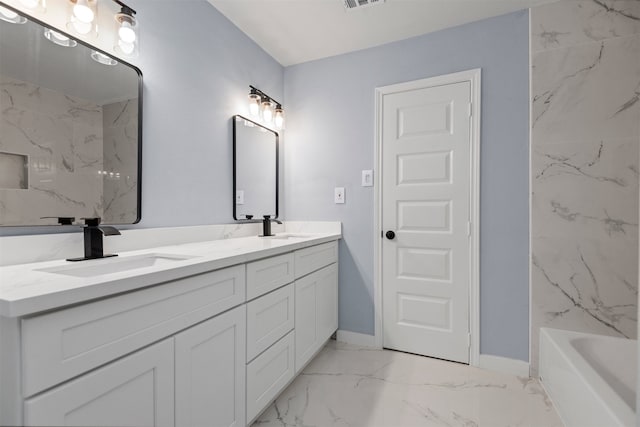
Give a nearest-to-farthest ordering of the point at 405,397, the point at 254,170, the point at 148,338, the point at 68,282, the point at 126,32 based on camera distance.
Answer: the point at 68,282, the point at 148,338, the point at 126,32, the point at 405,397, the point at 254,170

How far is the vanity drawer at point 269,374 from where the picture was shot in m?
1.40

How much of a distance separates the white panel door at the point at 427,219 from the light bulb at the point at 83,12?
181 cm

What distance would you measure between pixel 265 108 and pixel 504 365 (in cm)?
246

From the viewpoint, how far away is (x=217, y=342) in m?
1.21

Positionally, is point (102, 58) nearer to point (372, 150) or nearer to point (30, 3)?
point (30, 3)

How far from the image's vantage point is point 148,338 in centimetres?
94

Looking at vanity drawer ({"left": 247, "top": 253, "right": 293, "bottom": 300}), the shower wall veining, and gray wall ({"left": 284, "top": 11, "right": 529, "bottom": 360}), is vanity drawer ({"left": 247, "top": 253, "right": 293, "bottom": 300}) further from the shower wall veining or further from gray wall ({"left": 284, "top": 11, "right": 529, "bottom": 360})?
gray wall ({"left": 284, "top": 11, "right": 529, "bottom": 360})

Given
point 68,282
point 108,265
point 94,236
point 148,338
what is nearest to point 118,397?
point 148,338

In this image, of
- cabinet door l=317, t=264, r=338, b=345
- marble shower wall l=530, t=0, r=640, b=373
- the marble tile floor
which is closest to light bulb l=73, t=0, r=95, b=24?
cabinet door l=317, t=264, r=338, b=345

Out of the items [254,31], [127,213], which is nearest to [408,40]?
[254,31]

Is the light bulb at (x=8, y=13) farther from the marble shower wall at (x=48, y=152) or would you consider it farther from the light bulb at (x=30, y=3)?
the marble shower wall at (x=48, y=152)

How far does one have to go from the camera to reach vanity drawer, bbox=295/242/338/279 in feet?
6.18

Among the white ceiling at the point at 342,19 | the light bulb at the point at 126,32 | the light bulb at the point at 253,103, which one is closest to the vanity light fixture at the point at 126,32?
the light bulb at the point at 126,32

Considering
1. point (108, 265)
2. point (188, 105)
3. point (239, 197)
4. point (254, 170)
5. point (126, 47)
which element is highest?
point (126, 47)
